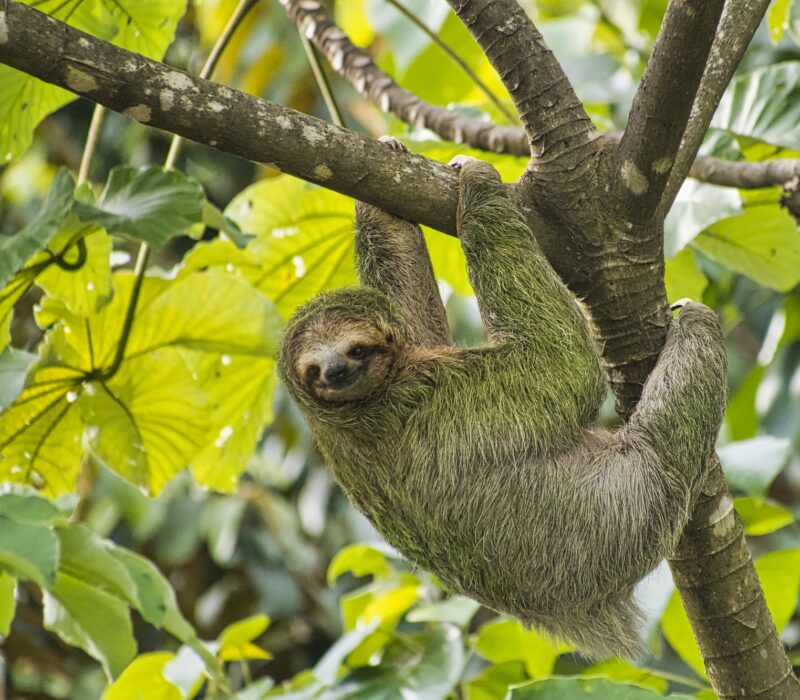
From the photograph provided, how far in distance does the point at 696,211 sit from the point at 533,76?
149 cm

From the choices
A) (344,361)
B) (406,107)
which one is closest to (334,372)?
(344,361)

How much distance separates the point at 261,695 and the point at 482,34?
→ 3391 mm

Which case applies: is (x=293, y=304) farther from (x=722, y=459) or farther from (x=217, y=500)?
(x=217, y=500)

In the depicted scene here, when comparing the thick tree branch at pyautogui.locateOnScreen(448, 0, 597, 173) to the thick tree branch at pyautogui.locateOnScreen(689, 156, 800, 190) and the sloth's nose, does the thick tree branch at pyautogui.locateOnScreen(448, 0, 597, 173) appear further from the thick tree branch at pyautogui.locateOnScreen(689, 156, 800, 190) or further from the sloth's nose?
the sloth's nose

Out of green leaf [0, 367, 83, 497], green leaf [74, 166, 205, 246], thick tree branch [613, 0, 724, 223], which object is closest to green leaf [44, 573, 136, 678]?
green leaf [0, 367, 83, 497]

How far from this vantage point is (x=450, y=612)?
5301 mm

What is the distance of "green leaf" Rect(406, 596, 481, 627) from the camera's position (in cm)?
Result: 519

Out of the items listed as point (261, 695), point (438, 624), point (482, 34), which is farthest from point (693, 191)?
point (261, 695)

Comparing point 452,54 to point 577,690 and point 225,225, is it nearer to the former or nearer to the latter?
point 225,225

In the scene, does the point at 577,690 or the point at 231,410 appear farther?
the point at 231,410

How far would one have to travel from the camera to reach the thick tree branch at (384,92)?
5.62 m

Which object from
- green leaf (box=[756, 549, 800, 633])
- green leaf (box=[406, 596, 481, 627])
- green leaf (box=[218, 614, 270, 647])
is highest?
green leaf (box=[756, 549, 800, 633])

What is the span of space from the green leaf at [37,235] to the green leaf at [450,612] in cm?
259

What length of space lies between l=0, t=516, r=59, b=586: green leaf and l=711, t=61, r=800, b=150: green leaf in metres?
4.09
